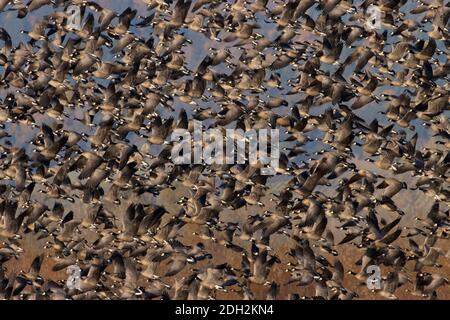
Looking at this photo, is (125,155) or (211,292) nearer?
(211,292)

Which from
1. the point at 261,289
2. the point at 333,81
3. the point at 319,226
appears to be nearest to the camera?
the point at 319,226

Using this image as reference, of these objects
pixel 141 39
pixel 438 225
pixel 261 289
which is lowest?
pixel 261 289

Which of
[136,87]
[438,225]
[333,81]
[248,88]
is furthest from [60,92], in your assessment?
[438,225]

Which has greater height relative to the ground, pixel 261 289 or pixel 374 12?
pixel 374 12

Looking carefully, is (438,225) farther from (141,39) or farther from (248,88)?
(141,39)

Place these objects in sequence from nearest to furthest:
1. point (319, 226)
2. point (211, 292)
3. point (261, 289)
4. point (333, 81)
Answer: point (211, 292), point (319, 226), point (333, 81), point (261, 289)

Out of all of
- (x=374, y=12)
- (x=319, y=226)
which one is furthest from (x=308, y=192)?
(x=374, y=12)
